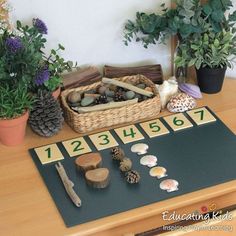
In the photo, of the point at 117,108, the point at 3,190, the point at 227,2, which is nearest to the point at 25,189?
the point at 3,190

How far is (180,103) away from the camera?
1470 millimetres

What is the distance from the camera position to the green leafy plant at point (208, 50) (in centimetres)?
146

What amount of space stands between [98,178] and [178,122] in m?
0.35

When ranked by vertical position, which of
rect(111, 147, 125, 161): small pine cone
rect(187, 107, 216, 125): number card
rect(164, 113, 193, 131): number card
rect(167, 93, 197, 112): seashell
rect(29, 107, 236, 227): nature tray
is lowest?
rect(29, 107, 236, 227): nature tray

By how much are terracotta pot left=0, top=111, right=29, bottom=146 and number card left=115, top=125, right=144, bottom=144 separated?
26 centimetres

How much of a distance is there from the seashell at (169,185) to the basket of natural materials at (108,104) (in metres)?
0.29

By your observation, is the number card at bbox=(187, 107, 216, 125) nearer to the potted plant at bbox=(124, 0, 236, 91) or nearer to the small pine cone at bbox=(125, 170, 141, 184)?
the potted plant at bbox=(124, 0, 236, 91)

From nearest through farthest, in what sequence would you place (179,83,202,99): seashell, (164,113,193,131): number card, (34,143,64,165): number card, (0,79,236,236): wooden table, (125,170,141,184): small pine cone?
(0,79,236,236): wooden table, (125,170,141,184): small pine cone, (34,143,64,165): number card, (164,113,193,131): number card, (179,83,202,99): seashell

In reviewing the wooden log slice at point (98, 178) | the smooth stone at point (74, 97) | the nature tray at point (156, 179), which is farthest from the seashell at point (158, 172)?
the smooth stone at point (74, 97)

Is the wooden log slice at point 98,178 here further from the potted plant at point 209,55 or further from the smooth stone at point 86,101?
the potted plant at point 209,55

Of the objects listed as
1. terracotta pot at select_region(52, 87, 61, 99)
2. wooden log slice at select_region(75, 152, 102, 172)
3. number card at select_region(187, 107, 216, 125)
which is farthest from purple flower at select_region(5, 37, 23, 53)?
number card at select_region(187, 107, 216, 125)

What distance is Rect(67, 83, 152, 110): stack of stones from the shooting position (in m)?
1.43

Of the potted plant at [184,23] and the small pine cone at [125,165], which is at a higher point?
the potted plant at [184,23]

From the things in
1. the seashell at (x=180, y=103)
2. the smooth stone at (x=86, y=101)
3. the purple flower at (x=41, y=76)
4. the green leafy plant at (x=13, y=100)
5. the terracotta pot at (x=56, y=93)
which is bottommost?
the seashell at (x=180, y=103)
